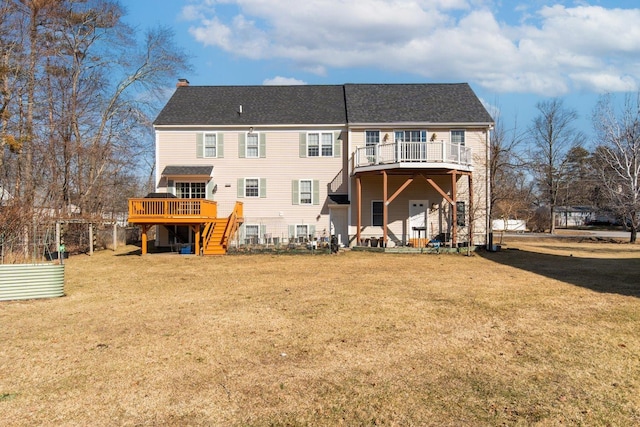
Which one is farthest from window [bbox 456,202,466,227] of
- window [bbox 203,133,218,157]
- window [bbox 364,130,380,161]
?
window [bbox 203,133,218,157]

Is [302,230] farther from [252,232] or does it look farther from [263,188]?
[263,188]

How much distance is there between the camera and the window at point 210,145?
23.9m

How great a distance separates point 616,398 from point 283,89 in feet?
80.5

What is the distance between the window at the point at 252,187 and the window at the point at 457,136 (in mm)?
10403

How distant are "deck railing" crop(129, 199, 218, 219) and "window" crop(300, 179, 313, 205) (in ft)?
17.9

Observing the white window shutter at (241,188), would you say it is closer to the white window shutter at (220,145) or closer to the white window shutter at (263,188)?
the white window shutter at (263,188)

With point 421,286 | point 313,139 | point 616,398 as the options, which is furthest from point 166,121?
point 616,398

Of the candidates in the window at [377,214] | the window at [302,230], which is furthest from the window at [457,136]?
the window at [302,230]

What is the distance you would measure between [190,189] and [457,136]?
46.6 feet

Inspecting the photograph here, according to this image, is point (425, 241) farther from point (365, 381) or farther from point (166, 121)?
point (365, 381)

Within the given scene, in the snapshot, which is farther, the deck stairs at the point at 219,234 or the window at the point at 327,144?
the window at the point at 327,144

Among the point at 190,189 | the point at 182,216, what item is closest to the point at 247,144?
the point at 190,189

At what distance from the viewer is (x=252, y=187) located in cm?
2380

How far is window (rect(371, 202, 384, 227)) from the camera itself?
76.0 feet
